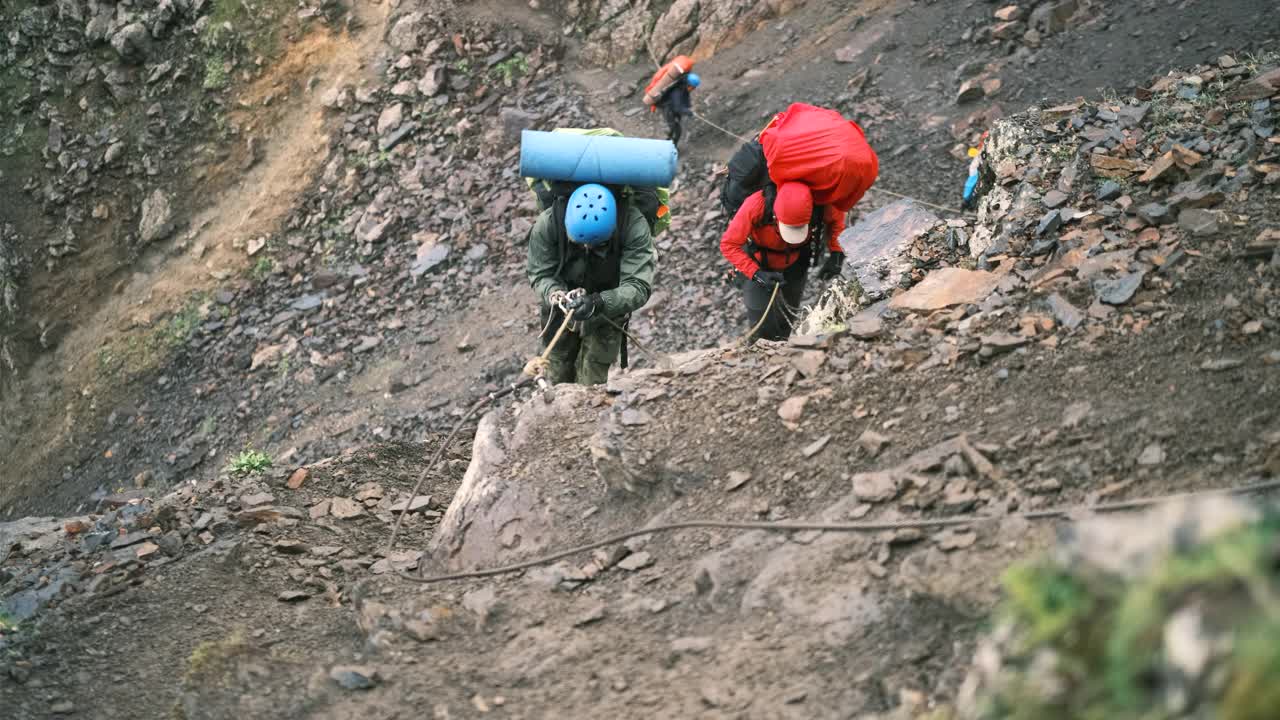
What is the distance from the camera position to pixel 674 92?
12.3 metres

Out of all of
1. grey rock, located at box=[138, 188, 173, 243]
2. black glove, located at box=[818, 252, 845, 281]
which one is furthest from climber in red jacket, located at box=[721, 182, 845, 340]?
grey rock, located at box=[138, 188, 173, 243]

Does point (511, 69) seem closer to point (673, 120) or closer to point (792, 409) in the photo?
point (673, 120)

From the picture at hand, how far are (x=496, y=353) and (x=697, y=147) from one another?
4085 mm

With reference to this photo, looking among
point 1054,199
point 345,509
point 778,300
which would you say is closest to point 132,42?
point 345,509

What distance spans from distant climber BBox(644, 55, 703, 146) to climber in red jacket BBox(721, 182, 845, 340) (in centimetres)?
516

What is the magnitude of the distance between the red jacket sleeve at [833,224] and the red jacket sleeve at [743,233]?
483 millimetres

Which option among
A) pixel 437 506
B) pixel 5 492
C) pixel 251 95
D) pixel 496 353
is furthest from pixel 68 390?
pixel 437 506

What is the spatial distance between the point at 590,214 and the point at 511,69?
8.65 meters

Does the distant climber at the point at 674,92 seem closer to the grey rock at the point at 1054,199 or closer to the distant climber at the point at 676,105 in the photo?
the distant climber at the point at 676,105

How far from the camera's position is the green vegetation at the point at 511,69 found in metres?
14.0

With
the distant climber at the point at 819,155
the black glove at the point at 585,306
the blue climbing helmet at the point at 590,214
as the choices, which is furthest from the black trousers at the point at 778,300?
the blue climbing helmet at the point at 590,214

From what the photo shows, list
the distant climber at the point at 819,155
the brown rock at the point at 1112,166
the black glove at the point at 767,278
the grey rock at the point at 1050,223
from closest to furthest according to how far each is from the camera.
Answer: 1. the grey rock at the point at 1050,223
2. the brown rock at the point at 1112,166
3. the distant climber at the point at 819,155
4. the black glove at the point at 767,278

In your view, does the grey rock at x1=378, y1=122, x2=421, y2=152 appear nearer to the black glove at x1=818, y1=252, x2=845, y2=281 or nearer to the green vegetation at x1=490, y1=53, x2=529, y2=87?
the green vegetation at x1=490, y1=53, x2=529, y2=87

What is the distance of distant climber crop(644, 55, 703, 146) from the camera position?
12.1 metres
